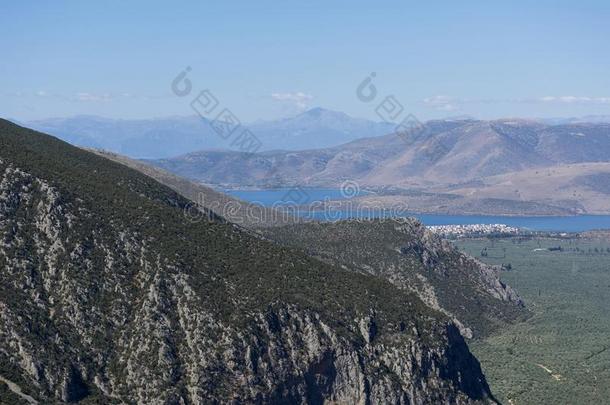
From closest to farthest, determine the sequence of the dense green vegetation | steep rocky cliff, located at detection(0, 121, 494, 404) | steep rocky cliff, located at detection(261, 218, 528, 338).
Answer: steep rocky cliff, located at detection(0, 121, 494, 404) < the dense green vegetation < steep rocky cliff, located at detection(261, 218, 528, 338)

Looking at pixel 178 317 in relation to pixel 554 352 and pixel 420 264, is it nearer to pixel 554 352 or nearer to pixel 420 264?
pixel 554 352

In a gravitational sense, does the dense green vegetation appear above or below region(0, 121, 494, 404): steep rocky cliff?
below

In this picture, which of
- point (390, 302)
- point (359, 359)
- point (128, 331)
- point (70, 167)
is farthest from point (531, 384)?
point (70, 167)

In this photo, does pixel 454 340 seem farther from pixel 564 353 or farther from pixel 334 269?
pixel 564 353

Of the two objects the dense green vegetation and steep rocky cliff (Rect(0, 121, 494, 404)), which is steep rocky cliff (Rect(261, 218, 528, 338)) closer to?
the dense green vegetation

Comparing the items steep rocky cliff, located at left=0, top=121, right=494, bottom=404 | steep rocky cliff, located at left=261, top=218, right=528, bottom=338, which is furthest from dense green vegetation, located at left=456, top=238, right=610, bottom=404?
steep rocky cliff, located at left=0, top=121, right=494, bottom=404

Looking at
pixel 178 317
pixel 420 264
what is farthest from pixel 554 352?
pixel 178 317

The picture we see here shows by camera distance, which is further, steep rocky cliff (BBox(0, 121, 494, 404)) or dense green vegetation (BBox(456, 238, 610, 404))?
dense green vegetation (BBox(456, 238, 610, 404))

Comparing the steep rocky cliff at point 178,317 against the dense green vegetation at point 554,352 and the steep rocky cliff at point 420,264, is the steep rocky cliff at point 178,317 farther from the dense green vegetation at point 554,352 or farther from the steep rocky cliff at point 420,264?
the steep rocky cliff at point 420,264
